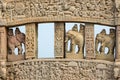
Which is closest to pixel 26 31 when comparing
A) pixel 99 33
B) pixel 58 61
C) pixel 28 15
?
pixel 28 15

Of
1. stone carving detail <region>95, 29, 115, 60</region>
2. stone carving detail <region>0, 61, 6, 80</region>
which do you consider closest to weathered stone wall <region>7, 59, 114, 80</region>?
stone carving detail <region>0, 61, 6, 80</region>

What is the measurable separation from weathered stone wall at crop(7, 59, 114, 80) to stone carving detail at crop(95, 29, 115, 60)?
0.27 meters

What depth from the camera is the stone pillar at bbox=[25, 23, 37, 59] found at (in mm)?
8852

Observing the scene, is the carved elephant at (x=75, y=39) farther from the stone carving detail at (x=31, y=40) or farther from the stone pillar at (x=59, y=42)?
the stone carving detail at (x=31, y=40)

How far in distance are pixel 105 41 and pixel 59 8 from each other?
1251 millimetres

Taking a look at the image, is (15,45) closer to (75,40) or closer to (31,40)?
(31,40)

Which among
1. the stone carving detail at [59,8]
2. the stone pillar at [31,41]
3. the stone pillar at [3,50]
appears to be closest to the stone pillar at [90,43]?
the stone carving detail at [59,8]

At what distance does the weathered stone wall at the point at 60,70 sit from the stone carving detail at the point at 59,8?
3.36ft

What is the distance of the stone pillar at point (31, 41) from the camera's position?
8852 mm

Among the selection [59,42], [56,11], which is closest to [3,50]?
[59,42]

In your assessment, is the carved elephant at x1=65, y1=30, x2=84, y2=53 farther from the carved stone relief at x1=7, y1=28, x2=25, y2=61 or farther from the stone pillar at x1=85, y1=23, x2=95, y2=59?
the carved stone relief at x1=7, y1=28, x2=25, y2=61

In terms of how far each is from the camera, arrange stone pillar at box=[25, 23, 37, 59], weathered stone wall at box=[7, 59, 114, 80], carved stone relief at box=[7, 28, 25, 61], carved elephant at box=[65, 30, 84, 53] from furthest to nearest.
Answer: carved stone relief at box=[7, 28, 25, 61]
stone pillar at box=[25, 23, 37, 59]
carved elephant at box=[65, 30, 84, 53]
weathered stone wall at box=[7, 59, 114, 80]

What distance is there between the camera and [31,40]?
8.86 metres

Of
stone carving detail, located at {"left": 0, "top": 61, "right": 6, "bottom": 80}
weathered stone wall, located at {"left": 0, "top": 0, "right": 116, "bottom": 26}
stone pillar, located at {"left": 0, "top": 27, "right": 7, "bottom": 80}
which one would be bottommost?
stone carving detail, located at {"left": 0, "top": 61, "right": 6, "bottom": 80}
